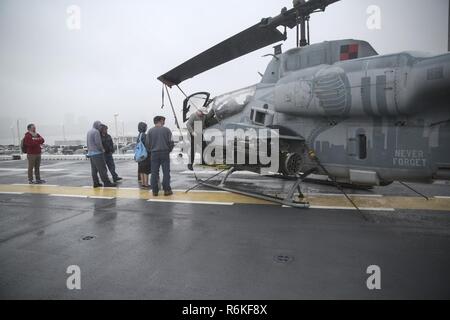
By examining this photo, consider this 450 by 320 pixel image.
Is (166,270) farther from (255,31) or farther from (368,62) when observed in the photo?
(255,31)

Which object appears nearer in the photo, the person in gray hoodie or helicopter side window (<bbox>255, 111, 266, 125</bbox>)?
helicopter side window (<bbox>255, 111, 266, 125</bbox>)

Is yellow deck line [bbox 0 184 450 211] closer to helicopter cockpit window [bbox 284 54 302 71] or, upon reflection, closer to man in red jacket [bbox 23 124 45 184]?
man in red jacket [bbox 23 124 45 184]

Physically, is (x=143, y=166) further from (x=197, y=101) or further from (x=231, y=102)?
(x=231, y=102)

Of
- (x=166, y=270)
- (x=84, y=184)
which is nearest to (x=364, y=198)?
(x=166, y=270)

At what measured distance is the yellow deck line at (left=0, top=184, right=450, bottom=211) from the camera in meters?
5.50

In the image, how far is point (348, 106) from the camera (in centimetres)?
461

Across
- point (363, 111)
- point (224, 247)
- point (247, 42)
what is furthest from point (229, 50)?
point (224, 247)

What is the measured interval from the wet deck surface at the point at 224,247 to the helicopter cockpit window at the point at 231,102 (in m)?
2.12

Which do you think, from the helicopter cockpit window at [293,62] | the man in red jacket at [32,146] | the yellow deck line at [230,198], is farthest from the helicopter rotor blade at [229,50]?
the man in red jacket at [32,146]

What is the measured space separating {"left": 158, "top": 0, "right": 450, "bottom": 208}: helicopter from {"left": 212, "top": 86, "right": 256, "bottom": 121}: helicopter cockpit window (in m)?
0.05

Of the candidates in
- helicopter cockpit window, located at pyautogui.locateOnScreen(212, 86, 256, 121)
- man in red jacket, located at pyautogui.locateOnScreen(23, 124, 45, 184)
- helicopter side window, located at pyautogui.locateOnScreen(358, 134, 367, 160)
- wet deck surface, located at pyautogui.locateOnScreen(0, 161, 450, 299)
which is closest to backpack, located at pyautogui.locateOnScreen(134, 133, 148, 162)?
wet deck surface, located at pyautogui.locateOnScreen(0, 161, 450, 299)

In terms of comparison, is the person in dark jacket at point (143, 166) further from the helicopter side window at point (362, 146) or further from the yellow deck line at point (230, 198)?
the helicopter side window at point (362, 146)

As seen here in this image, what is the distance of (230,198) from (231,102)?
95.0 inches

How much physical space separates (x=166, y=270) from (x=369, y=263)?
224 centimetres
